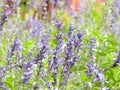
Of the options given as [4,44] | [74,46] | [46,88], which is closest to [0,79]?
[46,88]

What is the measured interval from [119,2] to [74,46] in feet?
6.21

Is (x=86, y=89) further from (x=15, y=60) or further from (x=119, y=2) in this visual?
(x=119, y=2)

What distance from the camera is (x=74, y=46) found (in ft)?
8.48

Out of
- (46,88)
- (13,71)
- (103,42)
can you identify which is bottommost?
(46,88)

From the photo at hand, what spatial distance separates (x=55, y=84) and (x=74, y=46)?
271 mm

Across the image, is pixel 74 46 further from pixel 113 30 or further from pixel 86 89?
pixel 113 30

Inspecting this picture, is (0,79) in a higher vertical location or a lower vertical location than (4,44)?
lower

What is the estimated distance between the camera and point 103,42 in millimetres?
3113

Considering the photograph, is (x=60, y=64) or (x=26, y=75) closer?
(x=26, y=75)

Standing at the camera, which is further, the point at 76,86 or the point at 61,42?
the point at 76,86

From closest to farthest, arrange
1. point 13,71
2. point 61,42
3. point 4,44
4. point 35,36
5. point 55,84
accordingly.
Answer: point 55,84 → point 61,42 → point 13,71 → point 4,44 → point 35,36

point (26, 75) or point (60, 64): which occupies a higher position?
point (60, 64)

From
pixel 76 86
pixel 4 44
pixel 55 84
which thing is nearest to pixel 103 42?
pixel 76 86

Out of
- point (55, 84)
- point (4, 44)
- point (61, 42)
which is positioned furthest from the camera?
point (4, 44)
